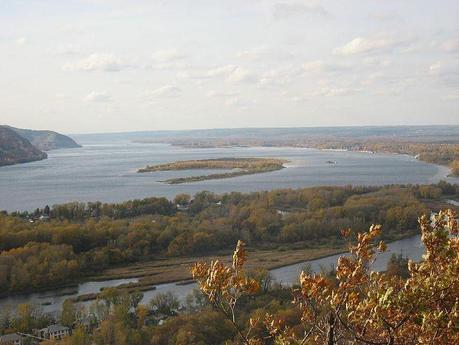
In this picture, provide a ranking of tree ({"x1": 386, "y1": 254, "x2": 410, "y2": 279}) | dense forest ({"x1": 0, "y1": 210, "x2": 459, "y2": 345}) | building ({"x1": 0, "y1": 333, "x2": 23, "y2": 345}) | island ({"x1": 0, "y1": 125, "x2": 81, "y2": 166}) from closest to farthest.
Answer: dense forest ({"x1": 0, "y1": 210, "x2": 459, "y2": 345})
building ({"x1": 0, "y1": 333, "x2": 23, "y2": 345})
tree ({"x1": 386, "y1": 254, "x2": 410, "y2": 279})
island ({"x1": 0, "y1": 125, "x2": 81, "y2": 166})

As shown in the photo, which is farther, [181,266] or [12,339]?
[181,266]

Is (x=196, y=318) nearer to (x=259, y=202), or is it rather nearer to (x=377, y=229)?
(x=377, y=229)

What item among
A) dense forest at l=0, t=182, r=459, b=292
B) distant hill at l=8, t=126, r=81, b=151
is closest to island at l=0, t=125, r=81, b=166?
distant hill at l=8, t=126, r=81, b=151

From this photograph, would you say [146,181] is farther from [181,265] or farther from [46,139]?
[46,139]

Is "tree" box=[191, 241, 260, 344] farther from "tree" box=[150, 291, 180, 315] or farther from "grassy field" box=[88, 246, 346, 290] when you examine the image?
"grassy field" box=[88, 246, 346, 290]

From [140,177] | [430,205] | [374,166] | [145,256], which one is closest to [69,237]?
[145,256]

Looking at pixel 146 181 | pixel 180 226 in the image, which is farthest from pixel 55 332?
pixel 146 181
